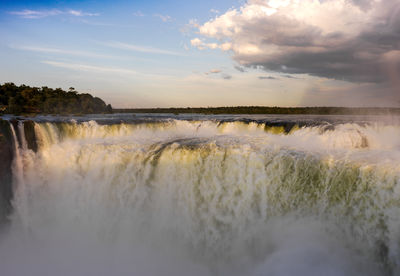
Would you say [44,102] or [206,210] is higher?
[44,102]

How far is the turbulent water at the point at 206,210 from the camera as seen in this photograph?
249 inches

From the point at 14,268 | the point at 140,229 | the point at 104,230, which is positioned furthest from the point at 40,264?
the point at 140,229

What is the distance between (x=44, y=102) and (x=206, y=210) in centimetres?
4001

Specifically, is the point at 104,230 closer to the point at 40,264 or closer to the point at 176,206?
the point at 40,264

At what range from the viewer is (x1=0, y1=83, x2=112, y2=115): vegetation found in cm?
3757

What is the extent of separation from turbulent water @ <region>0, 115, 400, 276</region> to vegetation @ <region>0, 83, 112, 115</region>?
97.6 feet

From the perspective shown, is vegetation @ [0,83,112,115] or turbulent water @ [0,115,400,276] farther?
vegetation @ [0,83,112,115]

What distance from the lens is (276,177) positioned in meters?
7.89

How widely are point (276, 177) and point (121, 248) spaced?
5.44 metres

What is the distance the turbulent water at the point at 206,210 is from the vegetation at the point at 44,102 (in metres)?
29.8

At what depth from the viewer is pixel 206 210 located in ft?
27.0

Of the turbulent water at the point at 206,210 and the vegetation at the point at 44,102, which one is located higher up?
the vegetation at the point at 44,102

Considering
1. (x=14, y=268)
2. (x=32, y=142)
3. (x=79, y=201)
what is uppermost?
(x=32, y=142)

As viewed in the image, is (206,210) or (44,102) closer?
(206,210)
